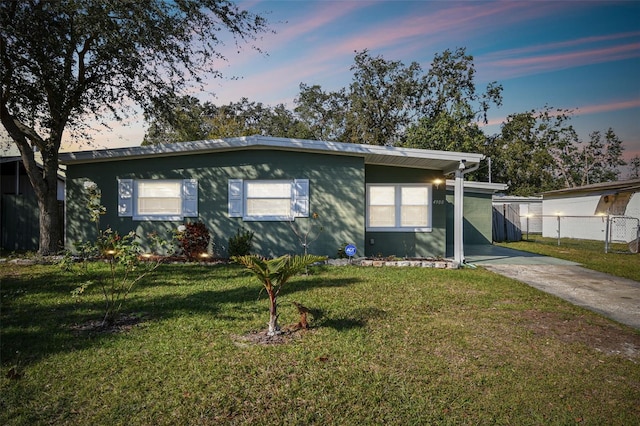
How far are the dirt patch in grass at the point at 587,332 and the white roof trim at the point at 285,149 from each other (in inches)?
195

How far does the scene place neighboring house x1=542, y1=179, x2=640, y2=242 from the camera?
51.7 feet

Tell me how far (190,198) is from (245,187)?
1502 millimetres

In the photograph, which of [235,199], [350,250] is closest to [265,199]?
[235,199]

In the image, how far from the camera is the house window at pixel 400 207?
10930 millimetres

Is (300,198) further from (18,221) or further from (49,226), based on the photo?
(18,221)

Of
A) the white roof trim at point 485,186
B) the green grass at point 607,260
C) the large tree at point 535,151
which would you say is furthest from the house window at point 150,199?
the large tree at point 535,151

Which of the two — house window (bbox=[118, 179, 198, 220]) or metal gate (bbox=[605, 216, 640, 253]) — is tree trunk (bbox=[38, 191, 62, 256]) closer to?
house window (bbox=[118, 179, 198, 220])

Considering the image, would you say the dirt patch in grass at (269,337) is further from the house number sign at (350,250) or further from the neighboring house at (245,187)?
the neighboring house at (245,187)

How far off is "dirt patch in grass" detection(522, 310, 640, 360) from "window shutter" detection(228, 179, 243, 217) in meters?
6.99

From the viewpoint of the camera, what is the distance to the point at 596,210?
18078mm

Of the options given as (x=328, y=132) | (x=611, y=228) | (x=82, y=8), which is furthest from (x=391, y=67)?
(x=82, y=8)

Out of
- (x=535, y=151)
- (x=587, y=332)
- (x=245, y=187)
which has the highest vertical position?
(x=535, y=151)

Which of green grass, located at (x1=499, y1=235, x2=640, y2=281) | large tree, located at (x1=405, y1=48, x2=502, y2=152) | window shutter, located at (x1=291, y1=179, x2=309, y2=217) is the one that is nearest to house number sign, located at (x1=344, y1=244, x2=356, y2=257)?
window shutter, located at (x1=291, y1=179, x2=309, y2=217)

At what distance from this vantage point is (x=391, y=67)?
29.4 meters
